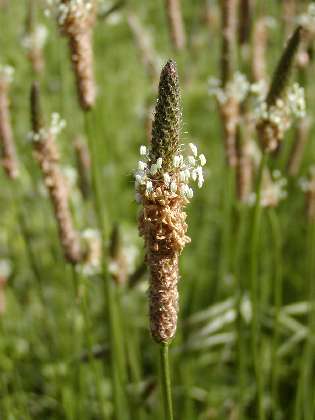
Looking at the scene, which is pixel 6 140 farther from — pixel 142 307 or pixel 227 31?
pixel 142 307

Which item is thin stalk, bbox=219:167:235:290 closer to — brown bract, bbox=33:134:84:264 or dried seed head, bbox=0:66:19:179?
brown bract, bbox=33:134:84:264

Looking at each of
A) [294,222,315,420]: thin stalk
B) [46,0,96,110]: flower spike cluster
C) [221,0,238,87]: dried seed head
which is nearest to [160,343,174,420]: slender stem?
[46,0,96,110]: flower spike cluster

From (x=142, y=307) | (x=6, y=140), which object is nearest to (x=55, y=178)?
(x=6, y=140)

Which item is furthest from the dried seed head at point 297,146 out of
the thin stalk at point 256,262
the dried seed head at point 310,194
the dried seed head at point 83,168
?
the thin stalk at point 256,262

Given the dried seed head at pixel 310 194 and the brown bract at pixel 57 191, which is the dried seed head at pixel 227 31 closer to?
the dried seed head at pixel 310 194

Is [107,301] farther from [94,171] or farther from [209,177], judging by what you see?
[209,177]

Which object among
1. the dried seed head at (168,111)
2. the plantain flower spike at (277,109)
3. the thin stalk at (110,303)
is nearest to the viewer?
the dried seed head at (168,111)
